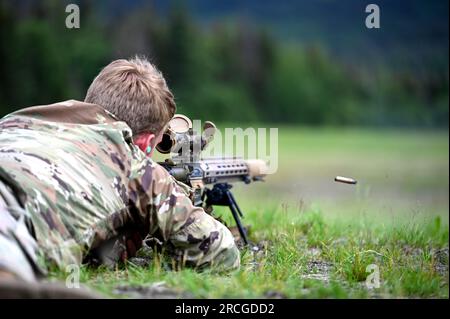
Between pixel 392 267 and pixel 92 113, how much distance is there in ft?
7.06

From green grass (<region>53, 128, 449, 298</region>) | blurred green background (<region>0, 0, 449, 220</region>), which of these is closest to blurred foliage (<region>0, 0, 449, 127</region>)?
blurred green background (<region>0, 0, 449, 220</region>)

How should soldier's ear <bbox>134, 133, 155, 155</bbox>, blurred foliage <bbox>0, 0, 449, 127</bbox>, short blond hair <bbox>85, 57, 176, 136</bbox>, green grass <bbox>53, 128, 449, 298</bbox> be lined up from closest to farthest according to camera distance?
green grass <bbox>53, 128, 449, 298</bbox> → short blond hair <bbox>85, 57, 176, 136</bbox> → soldier's ear <bbox>134, 133, 155, 155</bbox> → blurred foliage <bbox>0, 0, 449, 127</bbox>

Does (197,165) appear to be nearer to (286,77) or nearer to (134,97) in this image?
(134,97)

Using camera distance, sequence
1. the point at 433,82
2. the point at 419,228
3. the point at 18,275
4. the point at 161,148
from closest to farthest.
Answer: the point at 18,275, the point at 161,148, the point at 419,228, the point at 433,82

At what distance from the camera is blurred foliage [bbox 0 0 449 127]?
43.6 metres

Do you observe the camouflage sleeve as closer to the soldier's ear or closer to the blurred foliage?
the soldier's ear

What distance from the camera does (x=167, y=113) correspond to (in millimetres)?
4512

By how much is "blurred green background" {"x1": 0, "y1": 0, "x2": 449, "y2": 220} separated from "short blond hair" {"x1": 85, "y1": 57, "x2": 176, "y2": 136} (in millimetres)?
14997

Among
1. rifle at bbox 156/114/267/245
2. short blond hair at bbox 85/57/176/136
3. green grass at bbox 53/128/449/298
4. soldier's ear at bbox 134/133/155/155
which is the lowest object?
green grass at bbox 53/128/449/298

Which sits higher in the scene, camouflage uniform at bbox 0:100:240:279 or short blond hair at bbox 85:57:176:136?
short blond hair at bbox 85:57:176:136

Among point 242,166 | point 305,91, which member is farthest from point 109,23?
point 242,166

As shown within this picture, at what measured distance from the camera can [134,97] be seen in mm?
4406

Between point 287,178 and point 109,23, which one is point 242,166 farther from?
point 109,23

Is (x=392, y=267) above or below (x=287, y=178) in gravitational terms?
above
